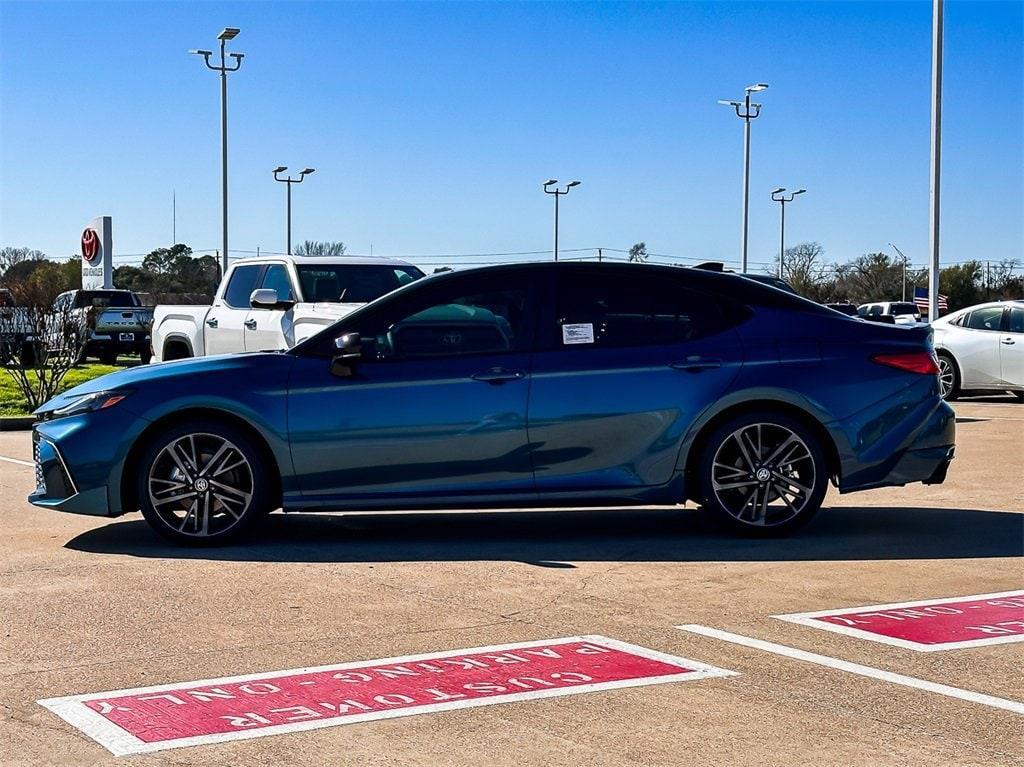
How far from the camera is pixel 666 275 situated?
875 cm

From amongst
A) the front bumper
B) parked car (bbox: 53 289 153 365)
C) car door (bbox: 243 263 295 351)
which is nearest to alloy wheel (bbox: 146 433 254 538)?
the front bumper

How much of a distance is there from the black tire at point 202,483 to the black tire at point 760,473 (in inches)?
101

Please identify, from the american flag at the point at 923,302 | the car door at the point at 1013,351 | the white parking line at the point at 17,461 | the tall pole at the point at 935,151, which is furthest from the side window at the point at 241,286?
the american flag at the point at 923,302

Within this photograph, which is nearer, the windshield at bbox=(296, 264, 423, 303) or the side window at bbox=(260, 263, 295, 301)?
the windshield at bbox=(296, 264, 423, 303)

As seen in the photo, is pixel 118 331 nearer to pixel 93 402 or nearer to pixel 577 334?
pixel 93 402

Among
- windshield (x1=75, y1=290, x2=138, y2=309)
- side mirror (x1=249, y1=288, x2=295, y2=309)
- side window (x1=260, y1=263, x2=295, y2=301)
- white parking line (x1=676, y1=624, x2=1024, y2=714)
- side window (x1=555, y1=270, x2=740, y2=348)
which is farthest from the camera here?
windshield (x1=75, y1=290, x2=138, y2=309)

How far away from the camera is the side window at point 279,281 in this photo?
48.3 ft

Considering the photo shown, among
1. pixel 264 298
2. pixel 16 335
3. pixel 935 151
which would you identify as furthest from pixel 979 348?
pixel 16 335

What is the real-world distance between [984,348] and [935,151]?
19.7 ft

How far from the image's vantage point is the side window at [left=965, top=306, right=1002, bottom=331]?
20.0 metres

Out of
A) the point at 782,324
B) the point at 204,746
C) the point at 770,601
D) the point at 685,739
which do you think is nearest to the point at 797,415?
the point at 782,324

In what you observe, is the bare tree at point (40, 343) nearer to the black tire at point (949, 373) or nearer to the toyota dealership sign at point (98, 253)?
the black tire at point (949, 373)

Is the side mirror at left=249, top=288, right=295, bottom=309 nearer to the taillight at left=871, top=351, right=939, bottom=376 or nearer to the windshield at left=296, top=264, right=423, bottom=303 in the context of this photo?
the windshield at left=296, top=264, right=423, bottom=303

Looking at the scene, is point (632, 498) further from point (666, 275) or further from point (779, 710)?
point (779, 710)
